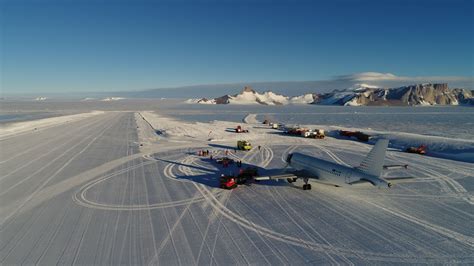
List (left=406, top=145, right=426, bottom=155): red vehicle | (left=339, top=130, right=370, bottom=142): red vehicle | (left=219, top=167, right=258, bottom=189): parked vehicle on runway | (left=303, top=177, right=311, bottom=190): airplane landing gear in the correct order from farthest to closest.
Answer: (left=339, top=130, right=370, bottom=142): red vehicle → (left=406, top=145, right=426, bottom=155): red vehicle → (left=219, top=167, right=258, bottom=189): parked vehicle on runway → (left=303, top=177, right=311, bottom=190): airplane landing gear

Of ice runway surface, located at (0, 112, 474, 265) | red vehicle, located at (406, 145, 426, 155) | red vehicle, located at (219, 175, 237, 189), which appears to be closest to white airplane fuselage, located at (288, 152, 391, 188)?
ice runway surface, located at (0, 112, 474, 265)

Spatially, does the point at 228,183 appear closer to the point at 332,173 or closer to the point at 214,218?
the point at 214,218

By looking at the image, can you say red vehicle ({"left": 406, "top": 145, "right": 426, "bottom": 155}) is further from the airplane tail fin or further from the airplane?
the airplane tail fin

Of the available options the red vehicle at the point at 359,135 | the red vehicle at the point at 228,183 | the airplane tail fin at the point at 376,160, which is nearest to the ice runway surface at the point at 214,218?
the red vehicle at the point at 228,183

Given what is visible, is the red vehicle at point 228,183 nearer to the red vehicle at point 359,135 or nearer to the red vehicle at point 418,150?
the red vehicle at point 418,150

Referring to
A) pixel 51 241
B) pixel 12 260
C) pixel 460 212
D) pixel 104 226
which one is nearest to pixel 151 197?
pixel 104 226

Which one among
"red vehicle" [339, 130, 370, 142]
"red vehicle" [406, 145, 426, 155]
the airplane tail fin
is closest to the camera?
the airplane tail fin

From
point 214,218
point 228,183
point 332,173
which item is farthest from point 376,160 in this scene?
Result: point 214,218

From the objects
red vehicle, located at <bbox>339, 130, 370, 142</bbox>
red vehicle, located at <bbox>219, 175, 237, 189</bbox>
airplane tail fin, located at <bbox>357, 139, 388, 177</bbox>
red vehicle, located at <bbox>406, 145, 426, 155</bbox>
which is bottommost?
red vehicle, located at <bbox>406, 145, 426, 155</bbox>
